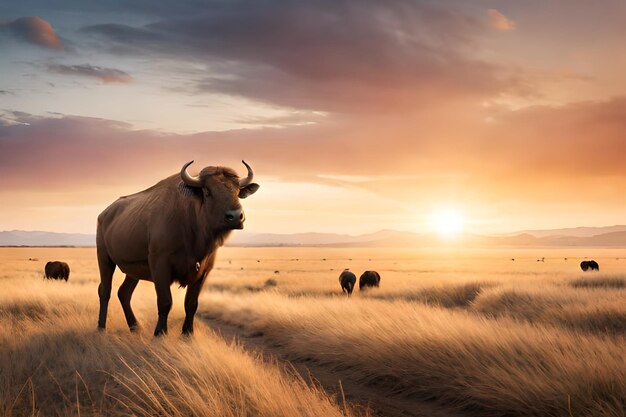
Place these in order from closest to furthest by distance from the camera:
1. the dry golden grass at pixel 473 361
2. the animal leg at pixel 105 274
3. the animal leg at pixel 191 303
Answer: the dry golden grass at pixel 473 361 < the animal leg at pixel 191 303 < the animal leg at pixel 105 274

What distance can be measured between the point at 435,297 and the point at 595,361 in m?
16.0

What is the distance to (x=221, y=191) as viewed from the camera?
8.08 m

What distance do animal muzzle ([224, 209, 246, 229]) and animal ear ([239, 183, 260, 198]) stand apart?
0.90 m

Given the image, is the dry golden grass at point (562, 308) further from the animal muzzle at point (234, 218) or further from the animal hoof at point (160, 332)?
the animal hoof at point (160, 332)

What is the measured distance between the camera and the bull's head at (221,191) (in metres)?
7.88

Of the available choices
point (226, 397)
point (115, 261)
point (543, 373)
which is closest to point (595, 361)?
Answer: point (543, 373)

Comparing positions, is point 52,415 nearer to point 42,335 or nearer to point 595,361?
point 42,335

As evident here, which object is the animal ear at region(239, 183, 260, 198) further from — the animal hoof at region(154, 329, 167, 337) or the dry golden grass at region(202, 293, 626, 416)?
the dry golden grass at region(202, 293, 626, 416)

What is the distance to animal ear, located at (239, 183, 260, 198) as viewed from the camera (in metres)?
8.73

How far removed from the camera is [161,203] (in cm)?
891

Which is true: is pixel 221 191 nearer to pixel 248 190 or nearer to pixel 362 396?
pixel 248 190

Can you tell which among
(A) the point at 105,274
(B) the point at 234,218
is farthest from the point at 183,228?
(A) the point at 105,274

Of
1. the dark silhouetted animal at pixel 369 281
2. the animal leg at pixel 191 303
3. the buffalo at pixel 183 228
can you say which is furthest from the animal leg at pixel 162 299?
the dark silhouetted animal at pixel 369 281

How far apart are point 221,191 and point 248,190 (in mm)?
775
